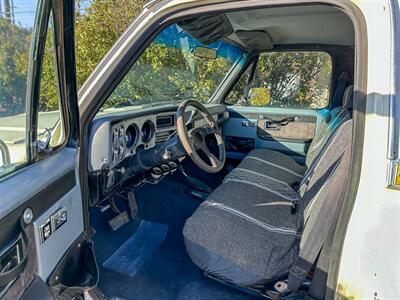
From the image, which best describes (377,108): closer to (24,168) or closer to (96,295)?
(24,168)

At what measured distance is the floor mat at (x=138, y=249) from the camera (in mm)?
2055

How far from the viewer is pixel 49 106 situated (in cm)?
119

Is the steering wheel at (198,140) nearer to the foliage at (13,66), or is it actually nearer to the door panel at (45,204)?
the door panel at (45,204)

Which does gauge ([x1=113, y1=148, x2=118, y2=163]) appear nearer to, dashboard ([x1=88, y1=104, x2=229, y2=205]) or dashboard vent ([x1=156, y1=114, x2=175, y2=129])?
dashboard ([x1=88, y1=104, x2=229, y2=205])

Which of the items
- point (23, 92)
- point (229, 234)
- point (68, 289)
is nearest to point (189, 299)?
point (229, 234)

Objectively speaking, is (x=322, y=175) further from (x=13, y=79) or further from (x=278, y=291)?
(x=13, y=79)

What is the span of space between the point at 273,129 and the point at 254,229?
5.84ft

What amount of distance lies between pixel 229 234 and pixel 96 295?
65 centimetres

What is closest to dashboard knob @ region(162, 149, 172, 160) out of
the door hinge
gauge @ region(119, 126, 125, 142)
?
gauge @ region(119, 126, 125, 142)

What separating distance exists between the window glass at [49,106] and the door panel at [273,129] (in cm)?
234

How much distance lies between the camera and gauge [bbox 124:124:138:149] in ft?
6.38

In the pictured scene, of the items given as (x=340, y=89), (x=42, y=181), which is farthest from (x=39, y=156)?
(x=340, y=89)

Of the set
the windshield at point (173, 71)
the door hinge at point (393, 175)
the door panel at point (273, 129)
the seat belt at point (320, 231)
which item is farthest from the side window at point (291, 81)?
the door hinge at point (393, 175)

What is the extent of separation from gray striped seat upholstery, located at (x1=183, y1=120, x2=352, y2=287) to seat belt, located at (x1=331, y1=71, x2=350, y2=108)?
1358mm
